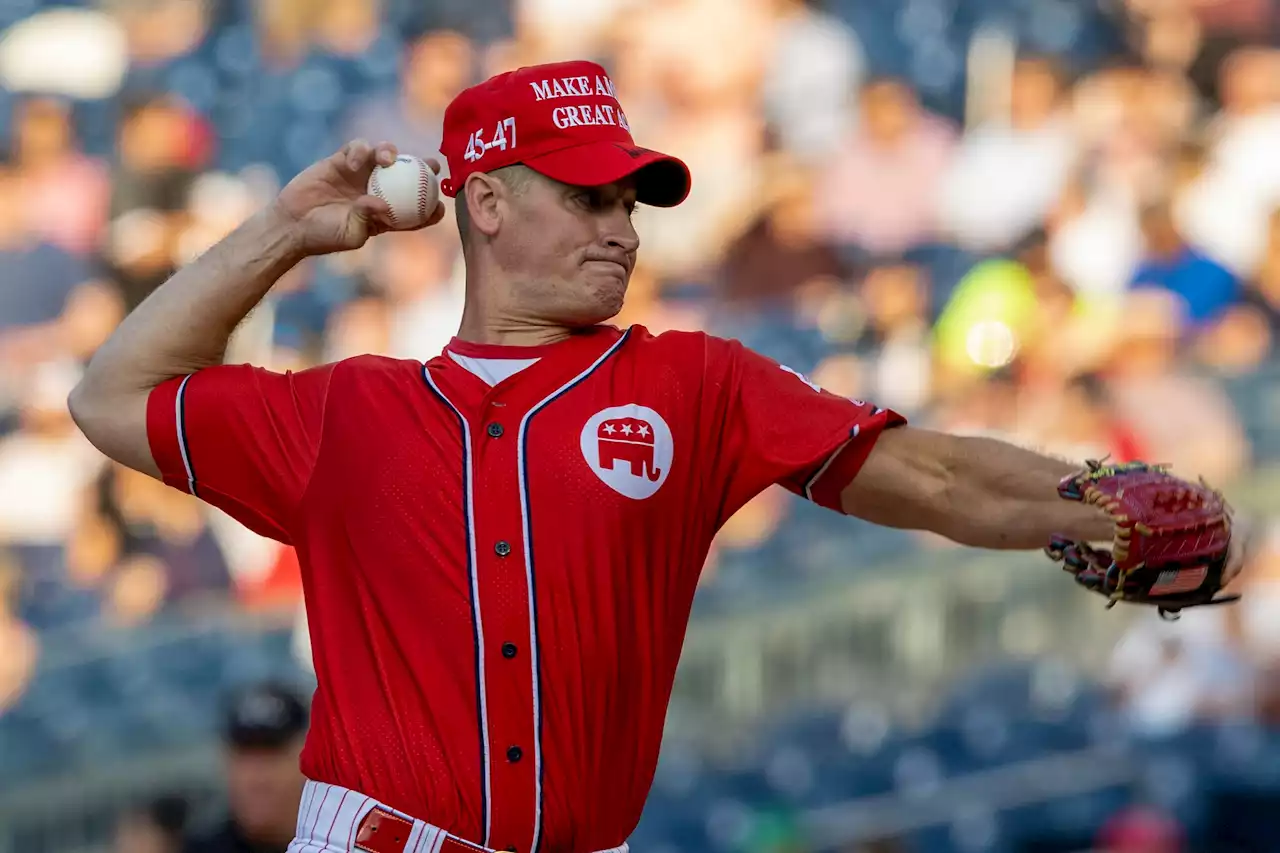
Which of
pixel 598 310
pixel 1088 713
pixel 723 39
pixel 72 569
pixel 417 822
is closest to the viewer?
pixel 417 822

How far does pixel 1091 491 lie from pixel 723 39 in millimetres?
6066

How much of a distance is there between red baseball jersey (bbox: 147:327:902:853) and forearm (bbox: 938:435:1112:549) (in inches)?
5.7

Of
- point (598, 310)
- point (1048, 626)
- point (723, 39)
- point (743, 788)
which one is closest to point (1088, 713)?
point (1048, 626)

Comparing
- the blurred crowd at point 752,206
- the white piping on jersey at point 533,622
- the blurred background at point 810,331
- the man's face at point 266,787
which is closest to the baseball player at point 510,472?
the white piping on jersey at point 533,622

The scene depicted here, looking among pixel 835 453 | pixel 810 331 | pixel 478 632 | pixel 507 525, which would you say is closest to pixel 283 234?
pixel 507 525

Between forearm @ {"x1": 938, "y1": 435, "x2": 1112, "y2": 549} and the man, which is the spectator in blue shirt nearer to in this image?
the man

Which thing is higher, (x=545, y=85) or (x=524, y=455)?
(x=545, y=85)

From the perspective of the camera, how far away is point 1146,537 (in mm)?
2984

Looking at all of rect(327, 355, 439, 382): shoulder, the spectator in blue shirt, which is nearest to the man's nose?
rect(327, 355, 439, 382): shoulder

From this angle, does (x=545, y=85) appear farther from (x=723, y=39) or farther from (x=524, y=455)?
(x=723, y=39)

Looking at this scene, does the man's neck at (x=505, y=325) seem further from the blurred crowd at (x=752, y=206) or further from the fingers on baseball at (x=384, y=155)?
the blurred crowd at (x=752, y=206)

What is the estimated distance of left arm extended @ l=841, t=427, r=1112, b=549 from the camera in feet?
10.1

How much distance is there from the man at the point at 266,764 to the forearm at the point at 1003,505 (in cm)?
242

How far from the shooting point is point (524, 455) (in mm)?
3051
